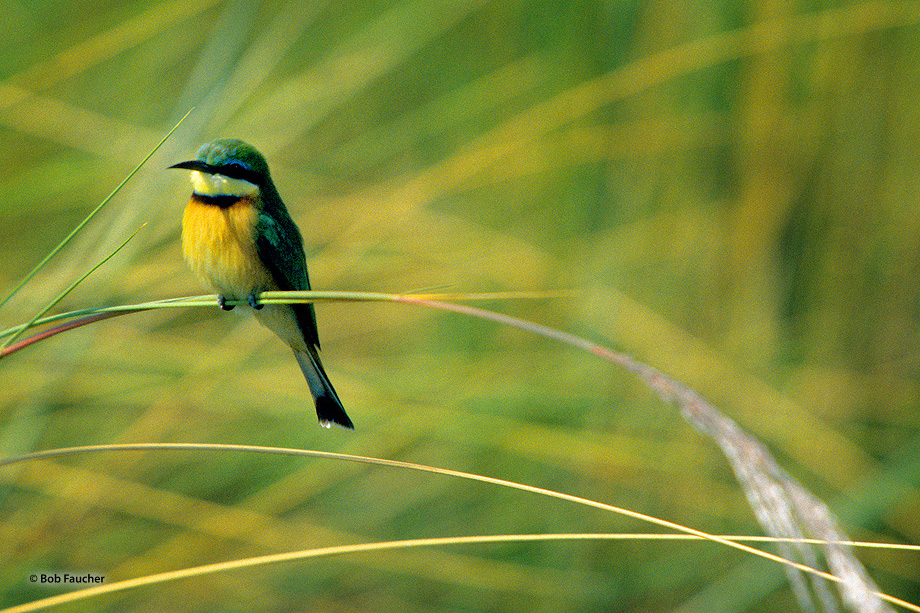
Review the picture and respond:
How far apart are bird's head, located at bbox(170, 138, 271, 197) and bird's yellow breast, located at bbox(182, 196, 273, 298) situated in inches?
1.0

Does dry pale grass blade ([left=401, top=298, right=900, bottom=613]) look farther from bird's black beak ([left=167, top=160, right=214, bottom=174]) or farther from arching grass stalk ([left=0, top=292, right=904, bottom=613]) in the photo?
bird's black beak ([left=167, top=160, right=214, bottom=174])

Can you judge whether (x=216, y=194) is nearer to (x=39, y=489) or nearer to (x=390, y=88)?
(x=39, y=489)

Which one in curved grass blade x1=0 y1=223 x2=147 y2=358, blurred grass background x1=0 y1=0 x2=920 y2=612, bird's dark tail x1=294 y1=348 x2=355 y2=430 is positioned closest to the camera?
curved grass blade x1=0 y1=223 x2=147 y2=358

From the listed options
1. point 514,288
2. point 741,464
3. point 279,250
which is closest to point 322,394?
point 279,250

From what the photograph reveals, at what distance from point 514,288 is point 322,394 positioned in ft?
4.59

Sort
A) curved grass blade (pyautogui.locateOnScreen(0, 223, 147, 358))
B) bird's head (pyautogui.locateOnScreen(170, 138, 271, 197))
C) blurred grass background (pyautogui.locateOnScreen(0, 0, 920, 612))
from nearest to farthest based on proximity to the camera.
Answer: curved grass blade (pyautogui.locateOnScreen(0, 223, 147, 358)) → bird's head (pyautogui.locateOnScreen(170, 138, 271, 197)) → blurred grass background (pyautogui.locateOnScreen(0, 0, 920, 612))

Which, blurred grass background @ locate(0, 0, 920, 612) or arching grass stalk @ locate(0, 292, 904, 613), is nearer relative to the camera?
arching grass stalk @ locate(0, 292, 904, 613)

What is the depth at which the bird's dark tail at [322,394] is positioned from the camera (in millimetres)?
792

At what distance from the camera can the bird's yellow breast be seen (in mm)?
1023

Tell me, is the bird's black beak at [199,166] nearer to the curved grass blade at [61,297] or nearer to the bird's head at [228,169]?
the bird's head at [228,169]

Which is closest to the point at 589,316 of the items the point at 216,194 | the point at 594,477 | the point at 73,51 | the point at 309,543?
the point at 594,477

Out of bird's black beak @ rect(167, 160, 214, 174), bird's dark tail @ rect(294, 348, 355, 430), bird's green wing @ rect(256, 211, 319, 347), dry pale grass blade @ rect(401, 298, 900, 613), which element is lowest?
dry pale grass blade @ rect(401, 298, 900, 613)

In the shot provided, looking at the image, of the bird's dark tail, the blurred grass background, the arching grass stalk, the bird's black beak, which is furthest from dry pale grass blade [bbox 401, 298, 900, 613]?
the blurred grass background

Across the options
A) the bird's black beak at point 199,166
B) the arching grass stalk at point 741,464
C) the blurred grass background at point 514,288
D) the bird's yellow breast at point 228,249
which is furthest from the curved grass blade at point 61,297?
the blurred grass background at point 514,288
